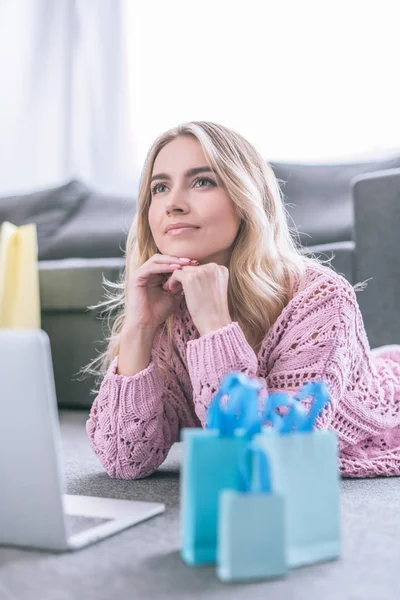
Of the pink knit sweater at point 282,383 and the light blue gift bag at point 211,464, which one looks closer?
the light blue gift bag at point 211,464

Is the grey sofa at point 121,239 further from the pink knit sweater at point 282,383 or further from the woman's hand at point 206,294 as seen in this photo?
the woman's hand at point 206,294

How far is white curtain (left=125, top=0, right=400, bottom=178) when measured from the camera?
9.74ft

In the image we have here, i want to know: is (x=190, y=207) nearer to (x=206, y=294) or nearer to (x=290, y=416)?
(x=206, y=294)

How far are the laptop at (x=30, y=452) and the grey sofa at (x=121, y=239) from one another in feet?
3.71

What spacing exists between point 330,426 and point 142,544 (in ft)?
1.50

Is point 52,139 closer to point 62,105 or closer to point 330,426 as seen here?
point 62,105

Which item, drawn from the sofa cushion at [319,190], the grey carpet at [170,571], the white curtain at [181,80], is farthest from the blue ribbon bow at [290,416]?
the white curtain at [181,80]

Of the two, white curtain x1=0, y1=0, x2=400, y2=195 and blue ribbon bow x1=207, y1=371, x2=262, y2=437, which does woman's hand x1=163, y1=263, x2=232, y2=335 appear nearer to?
blue ribbon bow x1=207, y1=371, x2=262, y2=437

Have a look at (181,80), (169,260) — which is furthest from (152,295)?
(181,80)

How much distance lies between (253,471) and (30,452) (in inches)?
9.2

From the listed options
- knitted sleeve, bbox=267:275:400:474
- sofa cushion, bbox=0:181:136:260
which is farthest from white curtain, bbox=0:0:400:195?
knitted sleeve, bbox=267:275:400:474

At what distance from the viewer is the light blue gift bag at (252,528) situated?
0.76 metres

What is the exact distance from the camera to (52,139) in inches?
150

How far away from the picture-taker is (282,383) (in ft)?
4.08
